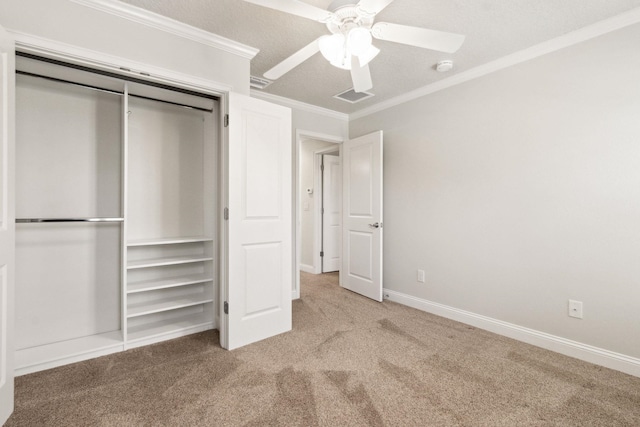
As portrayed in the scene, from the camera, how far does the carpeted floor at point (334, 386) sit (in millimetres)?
1598

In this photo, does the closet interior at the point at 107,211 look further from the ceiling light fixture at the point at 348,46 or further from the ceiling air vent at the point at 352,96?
the ceiling air vent at the point at 352,96

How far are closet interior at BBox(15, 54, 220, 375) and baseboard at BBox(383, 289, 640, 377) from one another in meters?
2.35

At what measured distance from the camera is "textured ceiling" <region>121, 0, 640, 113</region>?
6.46 feet

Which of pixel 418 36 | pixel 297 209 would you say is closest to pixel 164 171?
pixel 297 209

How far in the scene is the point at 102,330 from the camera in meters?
2.47

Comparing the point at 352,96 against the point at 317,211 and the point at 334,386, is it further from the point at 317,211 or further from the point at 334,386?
the point at 334,386

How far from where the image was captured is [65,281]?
2.32 m

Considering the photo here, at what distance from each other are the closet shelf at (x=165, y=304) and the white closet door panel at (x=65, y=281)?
7.4 inches

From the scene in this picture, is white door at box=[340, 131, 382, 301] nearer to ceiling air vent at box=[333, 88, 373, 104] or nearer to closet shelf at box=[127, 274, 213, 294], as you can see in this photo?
ceiling air vent at box=[333, 88, 373, 104]

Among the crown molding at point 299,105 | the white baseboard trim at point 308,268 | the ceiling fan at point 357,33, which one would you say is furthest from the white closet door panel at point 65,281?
the white baseboard trim at point 308,268

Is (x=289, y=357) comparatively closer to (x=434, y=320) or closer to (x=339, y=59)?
(x=434, y=320)

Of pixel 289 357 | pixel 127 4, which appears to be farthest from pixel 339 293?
pixel 127 4

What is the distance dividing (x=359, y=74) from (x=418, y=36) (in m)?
0.42

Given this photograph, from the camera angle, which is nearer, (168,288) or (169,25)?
(169,25)
